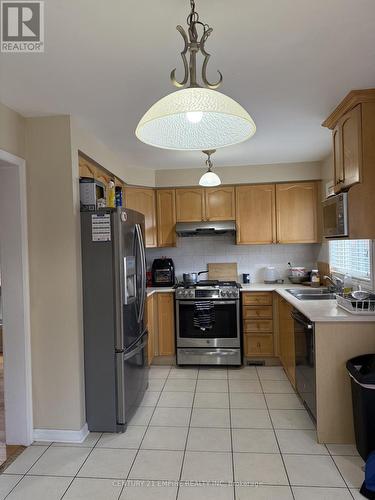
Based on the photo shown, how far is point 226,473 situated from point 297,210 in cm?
303

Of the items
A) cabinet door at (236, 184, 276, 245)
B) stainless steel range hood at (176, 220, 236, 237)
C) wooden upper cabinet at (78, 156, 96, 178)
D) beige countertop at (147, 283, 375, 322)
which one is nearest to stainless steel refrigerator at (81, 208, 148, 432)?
wooden upper cabinet at (78, 156, 96, 178)

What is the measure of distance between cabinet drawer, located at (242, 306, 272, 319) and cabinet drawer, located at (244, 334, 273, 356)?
224 millimetres

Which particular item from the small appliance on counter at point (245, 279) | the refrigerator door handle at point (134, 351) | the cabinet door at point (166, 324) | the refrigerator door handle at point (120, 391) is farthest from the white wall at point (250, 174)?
the refrigerator door handle at point (120, 391)

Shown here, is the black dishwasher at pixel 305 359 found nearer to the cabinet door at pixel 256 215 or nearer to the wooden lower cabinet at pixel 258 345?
the wooden lower cabinet at pixel 258 345

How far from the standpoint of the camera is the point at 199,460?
7.21 feet

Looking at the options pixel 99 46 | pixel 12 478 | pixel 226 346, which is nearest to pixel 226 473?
pixel 12 478

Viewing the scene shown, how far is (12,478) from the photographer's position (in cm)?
208

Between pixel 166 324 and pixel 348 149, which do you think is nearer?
pixel 348 149

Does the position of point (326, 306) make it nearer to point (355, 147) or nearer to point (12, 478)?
point (355, 147)

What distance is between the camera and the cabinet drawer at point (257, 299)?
3.92 meters

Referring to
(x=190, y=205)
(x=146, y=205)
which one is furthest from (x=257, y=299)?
(x=146, y=205)

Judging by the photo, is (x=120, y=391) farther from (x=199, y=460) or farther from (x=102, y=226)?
(x=102, y=226)

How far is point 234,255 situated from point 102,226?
2423mm

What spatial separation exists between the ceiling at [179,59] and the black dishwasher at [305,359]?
162cm
